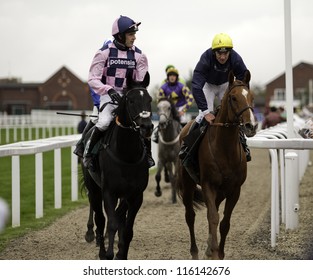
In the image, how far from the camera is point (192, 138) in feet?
23.5

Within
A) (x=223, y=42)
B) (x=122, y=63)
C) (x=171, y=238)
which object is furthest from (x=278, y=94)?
(x=122, y=63)

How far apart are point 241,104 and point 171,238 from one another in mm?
2604

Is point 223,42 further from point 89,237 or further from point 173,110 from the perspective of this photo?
point 173,110

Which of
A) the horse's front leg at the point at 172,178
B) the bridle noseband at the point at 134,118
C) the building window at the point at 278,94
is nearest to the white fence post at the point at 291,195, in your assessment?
the bridle noseband at the point at 134,118

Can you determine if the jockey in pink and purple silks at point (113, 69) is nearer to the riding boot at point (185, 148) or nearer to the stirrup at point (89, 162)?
the stirrup at point (89, 162)

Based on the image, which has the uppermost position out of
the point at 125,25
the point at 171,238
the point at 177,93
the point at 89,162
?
the point at 125,25

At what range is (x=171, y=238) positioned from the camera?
8.28 meters

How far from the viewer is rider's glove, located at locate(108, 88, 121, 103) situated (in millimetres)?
6457

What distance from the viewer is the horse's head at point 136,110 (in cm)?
582

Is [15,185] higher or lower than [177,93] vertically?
lower

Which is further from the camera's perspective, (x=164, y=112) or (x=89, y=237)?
(x=164, y=112)

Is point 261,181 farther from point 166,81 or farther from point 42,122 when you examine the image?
point 42,122

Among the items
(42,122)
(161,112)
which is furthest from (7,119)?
(161,112)

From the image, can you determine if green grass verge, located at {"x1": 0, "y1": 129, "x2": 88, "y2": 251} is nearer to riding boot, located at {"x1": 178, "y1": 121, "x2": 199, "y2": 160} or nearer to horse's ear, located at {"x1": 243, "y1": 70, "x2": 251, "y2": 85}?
riding boot, located at {"x1": 178, "y1": 121, "x2": 199, "y2": 160}
